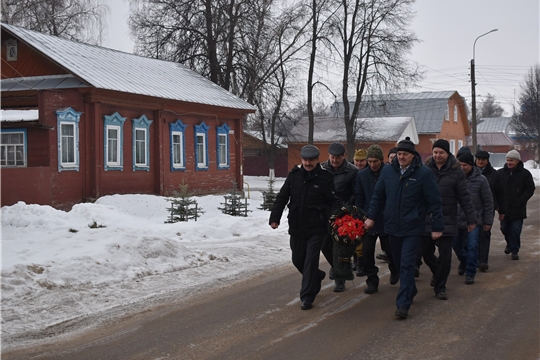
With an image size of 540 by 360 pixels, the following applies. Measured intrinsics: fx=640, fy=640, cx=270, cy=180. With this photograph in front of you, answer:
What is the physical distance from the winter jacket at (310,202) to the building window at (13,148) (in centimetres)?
A: 1374

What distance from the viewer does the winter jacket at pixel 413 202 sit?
23.1ft

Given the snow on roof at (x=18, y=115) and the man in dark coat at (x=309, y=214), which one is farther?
the snow on roof at (x=18, y=115)

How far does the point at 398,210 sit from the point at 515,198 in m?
4.94

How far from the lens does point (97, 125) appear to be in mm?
20188

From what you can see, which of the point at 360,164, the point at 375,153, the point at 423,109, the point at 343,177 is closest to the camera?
the point at 375,153

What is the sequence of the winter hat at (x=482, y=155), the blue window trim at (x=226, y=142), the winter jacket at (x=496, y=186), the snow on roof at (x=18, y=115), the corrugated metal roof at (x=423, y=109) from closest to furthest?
the winter hat at (x=482, y=155)
the winter jacket at (x=496, y=186)
the snow on roof at (x=18, y=115)
the blue window trim at (x=226, y=142)
the corrugated metal roof at (x=423, y=109)

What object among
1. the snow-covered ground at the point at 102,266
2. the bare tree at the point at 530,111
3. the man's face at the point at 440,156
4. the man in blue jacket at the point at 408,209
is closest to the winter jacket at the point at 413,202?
the man in blue jacket at the point at 408,209

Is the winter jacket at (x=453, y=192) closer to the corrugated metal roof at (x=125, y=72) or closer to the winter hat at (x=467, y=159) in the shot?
the winter hat at (x=467, y=159)

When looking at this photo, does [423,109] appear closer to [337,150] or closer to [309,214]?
[337,150]

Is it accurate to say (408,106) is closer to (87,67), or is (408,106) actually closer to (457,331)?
(87,67)

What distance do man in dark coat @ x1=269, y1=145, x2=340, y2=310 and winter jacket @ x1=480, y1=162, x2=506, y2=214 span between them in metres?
4.04

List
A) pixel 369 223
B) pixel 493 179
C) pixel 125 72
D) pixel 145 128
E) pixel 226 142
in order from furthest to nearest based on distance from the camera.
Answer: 1. pixel 226 142
2. pixel 125 72
3. pixel 145 128
4. pixel 493 179
5. pixel 369 223

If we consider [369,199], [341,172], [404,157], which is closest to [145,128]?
[341,172]

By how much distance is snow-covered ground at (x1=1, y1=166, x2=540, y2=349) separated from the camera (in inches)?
289
